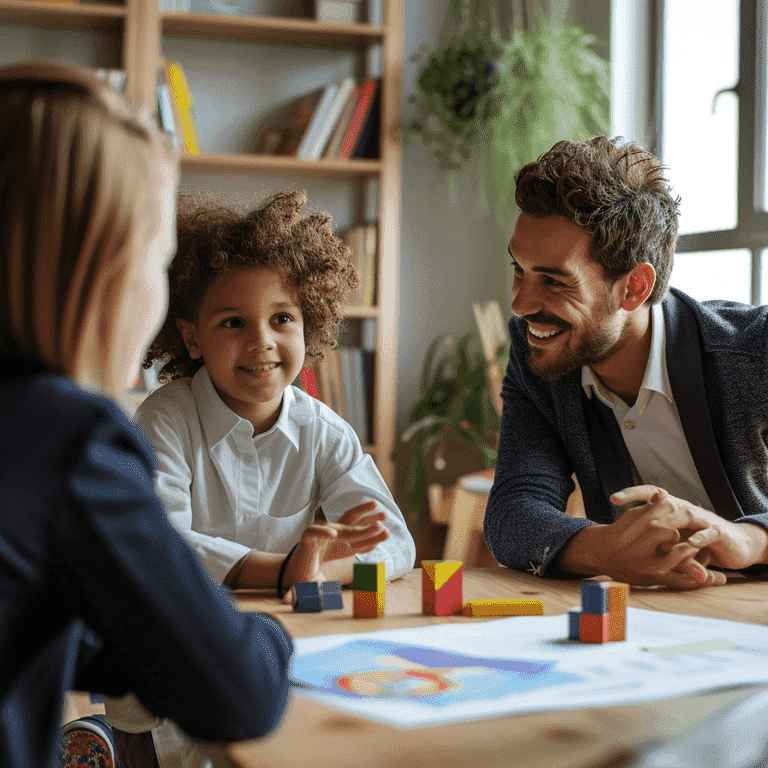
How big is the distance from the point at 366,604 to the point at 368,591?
0.05ft

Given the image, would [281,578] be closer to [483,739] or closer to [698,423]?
[483,739]

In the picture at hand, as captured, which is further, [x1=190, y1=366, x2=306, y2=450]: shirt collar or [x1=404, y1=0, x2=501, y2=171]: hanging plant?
[x1=404, y1=0, x2=501, y2=171]: hanging plant

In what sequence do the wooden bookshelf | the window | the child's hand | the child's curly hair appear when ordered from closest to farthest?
the child's hand, the child's curly hair, the window, the wooden bookshelf

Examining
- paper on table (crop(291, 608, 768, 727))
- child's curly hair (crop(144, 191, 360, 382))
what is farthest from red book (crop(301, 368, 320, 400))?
paper on table (crop(291, 608, 768, 727))

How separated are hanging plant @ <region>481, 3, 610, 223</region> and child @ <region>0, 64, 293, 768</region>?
2562mm

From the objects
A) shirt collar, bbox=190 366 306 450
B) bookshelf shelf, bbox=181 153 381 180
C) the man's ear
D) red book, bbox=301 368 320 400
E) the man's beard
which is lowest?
shirt collar, bbox=190 366 306 450

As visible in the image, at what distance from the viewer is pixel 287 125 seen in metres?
3.38

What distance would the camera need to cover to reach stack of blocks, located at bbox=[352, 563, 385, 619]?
92 centimetres

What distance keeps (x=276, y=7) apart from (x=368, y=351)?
4.36 ft

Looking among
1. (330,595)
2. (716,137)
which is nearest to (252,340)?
(330,595)

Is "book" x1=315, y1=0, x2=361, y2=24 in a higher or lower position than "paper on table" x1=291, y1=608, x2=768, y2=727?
higher

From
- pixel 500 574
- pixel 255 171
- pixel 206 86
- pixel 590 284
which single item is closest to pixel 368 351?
pixel 255 171

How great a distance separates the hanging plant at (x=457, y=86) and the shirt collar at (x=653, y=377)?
6.27 ft

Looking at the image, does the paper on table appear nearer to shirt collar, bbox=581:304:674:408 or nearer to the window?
shirt collar, bbox=581:304:674:408
